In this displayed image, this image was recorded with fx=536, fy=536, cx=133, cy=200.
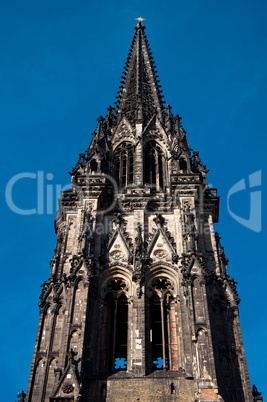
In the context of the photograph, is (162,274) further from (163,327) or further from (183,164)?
(183,164)

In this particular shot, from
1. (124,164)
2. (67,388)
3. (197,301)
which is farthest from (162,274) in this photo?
(124,164)

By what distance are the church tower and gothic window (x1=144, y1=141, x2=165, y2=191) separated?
9cm

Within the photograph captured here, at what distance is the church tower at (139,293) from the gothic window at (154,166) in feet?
0.29

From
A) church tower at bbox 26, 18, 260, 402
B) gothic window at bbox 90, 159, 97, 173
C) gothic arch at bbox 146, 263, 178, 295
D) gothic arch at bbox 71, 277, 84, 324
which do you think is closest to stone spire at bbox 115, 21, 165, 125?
church tower at bbox 26, 18, 260, 402

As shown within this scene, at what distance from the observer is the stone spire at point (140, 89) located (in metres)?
38.8

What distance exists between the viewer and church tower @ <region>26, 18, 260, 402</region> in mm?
20953

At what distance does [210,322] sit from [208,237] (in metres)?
5.96

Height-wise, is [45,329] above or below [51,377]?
above

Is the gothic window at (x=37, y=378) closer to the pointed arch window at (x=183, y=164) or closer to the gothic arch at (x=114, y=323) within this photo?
the gothic arch at (x=114, y=323)

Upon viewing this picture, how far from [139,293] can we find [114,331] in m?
2.04

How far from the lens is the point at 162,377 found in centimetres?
2120

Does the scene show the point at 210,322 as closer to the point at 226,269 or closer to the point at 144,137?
the point at 226,269

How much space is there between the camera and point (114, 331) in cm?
2377

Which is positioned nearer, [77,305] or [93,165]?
[77,305]
